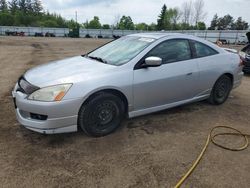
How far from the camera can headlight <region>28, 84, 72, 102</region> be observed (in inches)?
130

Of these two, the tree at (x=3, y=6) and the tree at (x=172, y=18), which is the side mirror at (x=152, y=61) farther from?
the tree at (x=3, y=6)

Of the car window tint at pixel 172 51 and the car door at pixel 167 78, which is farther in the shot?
the car window tint at pixel 172 51

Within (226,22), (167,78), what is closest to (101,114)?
(167,78)

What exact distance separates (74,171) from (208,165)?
5.42 ft

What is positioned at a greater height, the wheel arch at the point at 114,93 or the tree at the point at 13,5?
the tree at the point at 13,5

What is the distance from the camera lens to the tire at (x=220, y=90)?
206 inches

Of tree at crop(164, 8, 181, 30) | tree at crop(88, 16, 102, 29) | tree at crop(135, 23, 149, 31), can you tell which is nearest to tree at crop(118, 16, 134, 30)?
tree at crop(135, 23, 149, 31)

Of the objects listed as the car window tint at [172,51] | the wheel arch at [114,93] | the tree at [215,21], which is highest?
the tree at [215,21]

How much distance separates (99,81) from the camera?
3547 millimetres

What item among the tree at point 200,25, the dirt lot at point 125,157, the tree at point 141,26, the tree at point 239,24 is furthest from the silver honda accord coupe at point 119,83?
the tree at point 141,26

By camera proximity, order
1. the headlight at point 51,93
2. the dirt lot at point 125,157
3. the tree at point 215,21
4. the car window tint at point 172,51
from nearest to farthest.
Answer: the dirt lot at point 125,157 < the headlight at point 51,93 < the car window tint at point 172,51 < the tree at point 215,21

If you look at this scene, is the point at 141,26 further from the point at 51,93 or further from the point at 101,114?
the point at 51,93

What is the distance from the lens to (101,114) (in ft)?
12.2

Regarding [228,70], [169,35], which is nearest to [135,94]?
[169,35]
